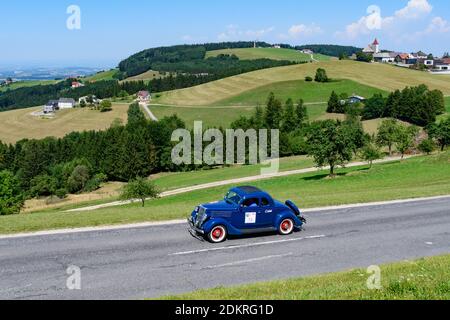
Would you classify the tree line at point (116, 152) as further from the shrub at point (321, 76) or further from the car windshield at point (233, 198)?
the car windshield at point (233, 198)

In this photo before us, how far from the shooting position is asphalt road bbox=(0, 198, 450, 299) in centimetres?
1305

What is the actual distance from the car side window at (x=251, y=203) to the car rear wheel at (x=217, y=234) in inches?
54.9

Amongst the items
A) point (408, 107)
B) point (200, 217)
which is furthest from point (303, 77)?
point (200, 217)

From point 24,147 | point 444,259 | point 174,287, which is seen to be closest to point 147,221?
point 174,287

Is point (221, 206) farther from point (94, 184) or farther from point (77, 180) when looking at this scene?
point (77, 180)

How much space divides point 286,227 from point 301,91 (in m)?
127

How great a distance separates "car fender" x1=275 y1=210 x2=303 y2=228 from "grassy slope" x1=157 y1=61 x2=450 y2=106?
4925 inches

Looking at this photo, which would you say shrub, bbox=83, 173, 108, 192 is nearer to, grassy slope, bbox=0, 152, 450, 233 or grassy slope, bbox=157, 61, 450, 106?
grassy slope, bbox=0, 152, 450, 233

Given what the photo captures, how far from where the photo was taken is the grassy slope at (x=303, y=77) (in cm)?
14250

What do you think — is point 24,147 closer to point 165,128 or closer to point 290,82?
point 165,128

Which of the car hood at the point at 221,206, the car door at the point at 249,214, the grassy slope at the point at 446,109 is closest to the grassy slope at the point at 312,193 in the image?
the car hood at the point at 221,206

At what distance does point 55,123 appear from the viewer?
433ft

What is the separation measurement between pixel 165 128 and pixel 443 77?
113 metres

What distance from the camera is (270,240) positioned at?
58.6 ft
